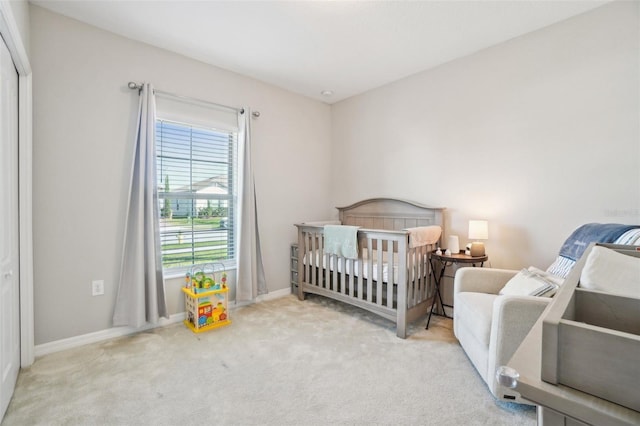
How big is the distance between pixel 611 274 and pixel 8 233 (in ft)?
9.24

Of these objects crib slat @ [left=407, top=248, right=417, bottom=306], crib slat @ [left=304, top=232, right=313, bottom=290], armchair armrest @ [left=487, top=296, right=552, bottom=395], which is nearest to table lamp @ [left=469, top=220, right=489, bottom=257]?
crib slat @ [left=407, top=248, right=417, bottom=306]

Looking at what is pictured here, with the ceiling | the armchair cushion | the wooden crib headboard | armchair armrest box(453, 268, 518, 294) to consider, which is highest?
the ceiling

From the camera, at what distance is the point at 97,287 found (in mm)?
2432

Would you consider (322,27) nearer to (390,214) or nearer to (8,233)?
(390,214)

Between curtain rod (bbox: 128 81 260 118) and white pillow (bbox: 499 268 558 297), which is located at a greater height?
curtain rod (bbox: 128 81 260 118)

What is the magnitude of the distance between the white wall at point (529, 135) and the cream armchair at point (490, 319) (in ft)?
2.13

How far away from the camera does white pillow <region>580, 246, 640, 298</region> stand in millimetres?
923

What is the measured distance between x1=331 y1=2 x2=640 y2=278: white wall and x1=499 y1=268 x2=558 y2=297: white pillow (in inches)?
28.3

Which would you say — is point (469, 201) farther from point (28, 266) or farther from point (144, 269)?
point (28, 266)

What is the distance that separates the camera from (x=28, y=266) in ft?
6.60

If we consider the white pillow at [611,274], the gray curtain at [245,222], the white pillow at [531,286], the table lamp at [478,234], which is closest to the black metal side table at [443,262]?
the table lamp at [478,234]

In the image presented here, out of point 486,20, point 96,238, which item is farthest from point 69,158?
point 486,20

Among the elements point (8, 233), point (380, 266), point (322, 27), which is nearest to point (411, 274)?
point (380, 266)

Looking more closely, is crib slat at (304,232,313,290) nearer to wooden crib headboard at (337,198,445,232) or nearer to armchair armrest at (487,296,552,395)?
wooden crib headboard at (337,198,445,232)
